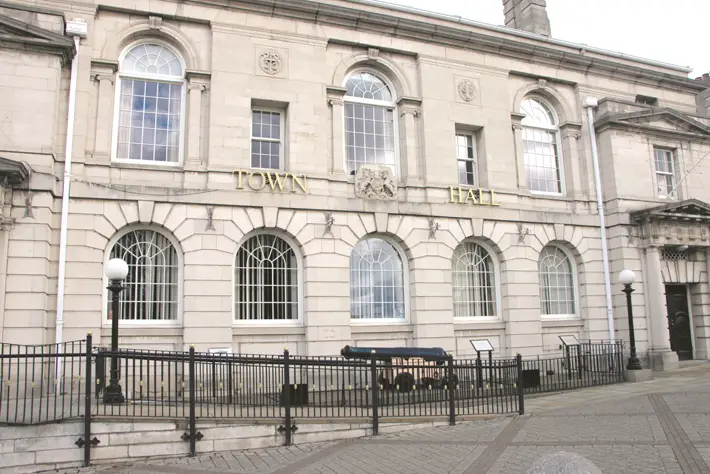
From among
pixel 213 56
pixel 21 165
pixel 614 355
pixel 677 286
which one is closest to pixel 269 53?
pixel 213 56

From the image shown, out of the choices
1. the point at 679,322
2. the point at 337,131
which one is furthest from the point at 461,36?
the point at 679,322

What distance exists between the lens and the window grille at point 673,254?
2275 centimetres

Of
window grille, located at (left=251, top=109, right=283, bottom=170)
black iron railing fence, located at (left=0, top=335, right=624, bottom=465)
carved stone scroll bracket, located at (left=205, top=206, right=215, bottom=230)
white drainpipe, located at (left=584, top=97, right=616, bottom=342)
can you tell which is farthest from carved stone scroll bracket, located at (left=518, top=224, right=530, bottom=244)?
carved stone scroll bracket, located at (left=205, top=206, right=215, bottom=230)

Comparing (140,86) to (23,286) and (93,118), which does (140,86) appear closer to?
(93,118)

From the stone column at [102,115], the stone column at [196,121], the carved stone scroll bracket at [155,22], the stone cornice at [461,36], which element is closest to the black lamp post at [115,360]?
the stone column at [102,115]

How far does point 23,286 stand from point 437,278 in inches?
460

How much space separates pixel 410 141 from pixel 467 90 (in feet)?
9.91

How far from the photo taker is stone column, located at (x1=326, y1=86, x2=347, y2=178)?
18.8 m

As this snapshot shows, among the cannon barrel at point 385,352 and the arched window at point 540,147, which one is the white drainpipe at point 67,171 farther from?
the arched window at point 540,147

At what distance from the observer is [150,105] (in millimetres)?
17453

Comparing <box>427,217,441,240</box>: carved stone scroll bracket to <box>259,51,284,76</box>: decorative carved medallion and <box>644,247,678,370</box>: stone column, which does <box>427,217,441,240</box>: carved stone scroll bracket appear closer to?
<box>259,51,284,76</box>: decorative carved medallion

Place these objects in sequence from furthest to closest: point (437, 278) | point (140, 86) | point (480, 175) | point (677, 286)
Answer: point (677, 286), point (480, 175), point (437, 278), point (140, 86)

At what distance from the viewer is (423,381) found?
13672mm

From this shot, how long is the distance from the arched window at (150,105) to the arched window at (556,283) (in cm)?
1329
